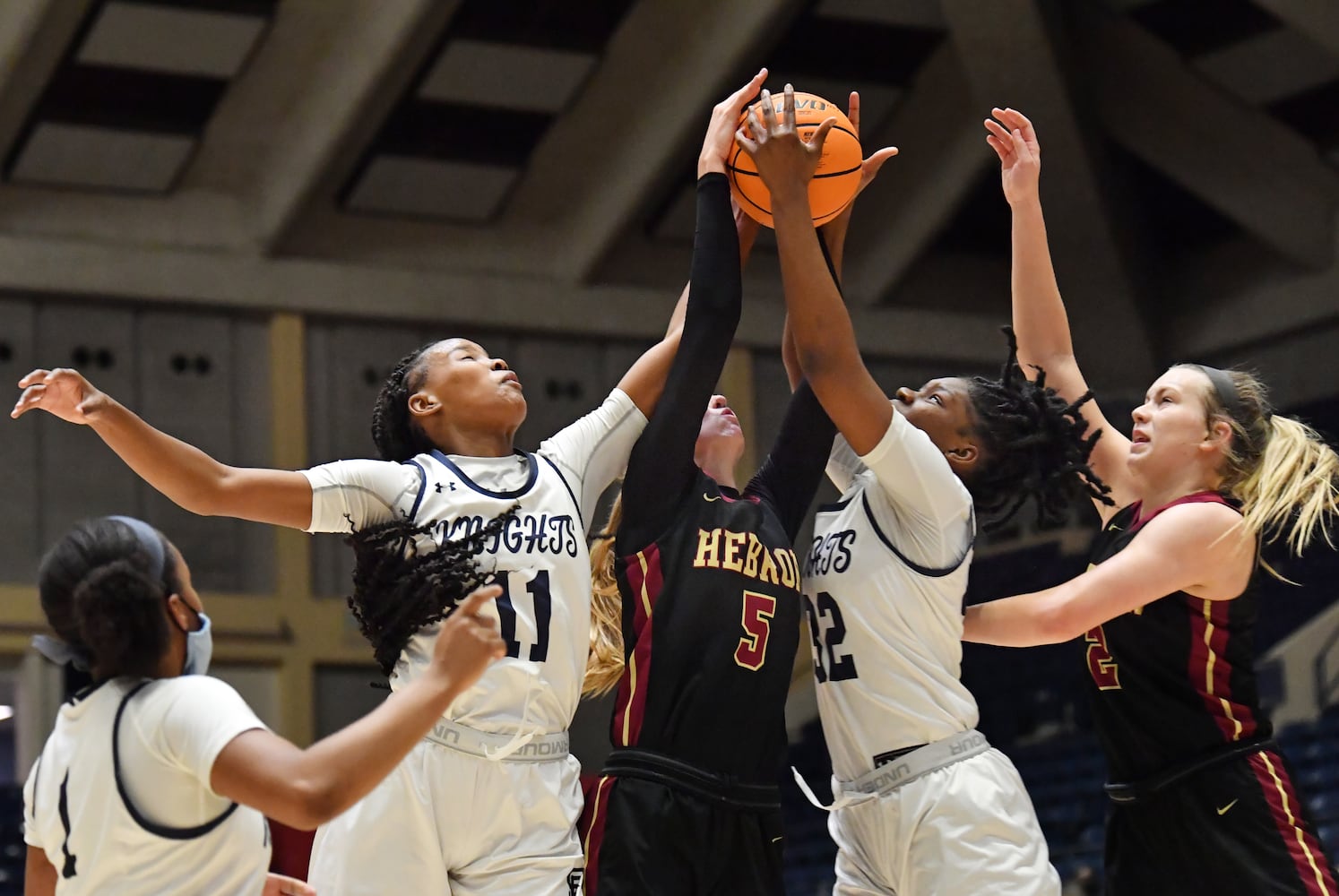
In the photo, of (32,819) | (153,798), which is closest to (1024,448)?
(153,798)

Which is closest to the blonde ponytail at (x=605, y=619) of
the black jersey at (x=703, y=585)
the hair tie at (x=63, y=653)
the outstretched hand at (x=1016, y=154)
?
the black jersey at (x=703, y=585)

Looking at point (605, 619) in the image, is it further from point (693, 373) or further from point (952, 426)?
point (952, 426)

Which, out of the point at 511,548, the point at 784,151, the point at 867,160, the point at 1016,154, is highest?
the point at 1016,154

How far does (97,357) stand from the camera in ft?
40.6

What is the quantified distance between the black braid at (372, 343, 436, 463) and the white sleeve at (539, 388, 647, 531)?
1.03 feet

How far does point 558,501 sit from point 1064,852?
289 inches

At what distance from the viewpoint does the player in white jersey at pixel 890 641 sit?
139 inches

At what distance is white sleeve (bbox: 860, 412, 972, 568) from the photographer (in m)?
3.62

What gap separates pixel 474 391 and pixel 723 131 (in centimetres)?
83

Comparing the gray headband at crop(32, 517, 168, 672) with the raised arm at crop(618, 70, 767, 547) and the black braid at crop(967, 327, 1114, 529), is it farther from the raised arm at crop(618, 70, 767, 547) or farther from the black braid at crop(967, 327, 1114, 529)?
the black braid at crop(967, 327, 1114, 529)

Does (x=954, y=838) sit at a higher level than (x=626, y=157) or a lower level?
lower

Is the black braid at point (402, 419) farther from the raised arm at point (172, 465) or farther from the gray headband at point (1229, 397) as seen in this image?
the gray headband at point (1229, 397)

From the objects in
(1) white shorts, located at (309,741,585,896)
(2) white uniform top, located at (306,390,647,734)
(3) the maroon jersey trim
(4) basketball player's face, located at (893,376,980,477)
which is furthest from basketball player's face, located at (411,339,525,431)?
(4) basketball player's face, located at (893,376,980,477)

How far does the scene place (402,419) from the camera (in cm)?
400
